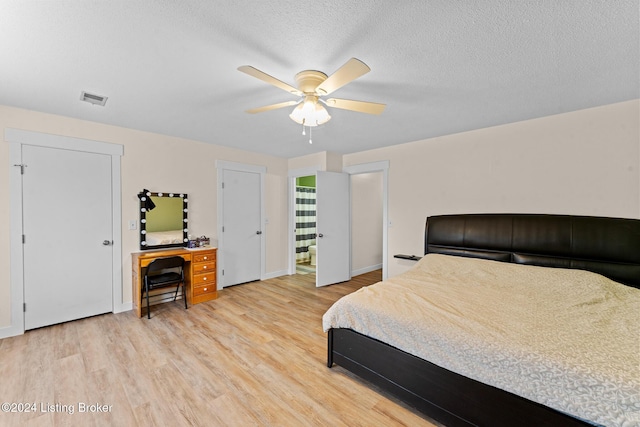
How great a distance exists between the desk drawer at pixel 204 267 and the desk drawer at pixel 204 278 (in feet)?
Answer: 0.14

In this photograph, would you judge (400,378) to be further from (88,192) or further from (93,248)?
(88,192)

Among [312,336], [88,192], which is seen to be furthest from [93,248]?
[312,336]

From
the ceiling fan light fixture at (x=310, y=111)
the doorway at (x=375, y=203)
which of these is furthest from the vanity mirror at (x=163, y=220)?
the ceiling fan light fixture at (x=310, y=111)

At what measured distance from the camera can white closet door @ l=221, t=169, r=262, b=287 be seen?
4.39 meters

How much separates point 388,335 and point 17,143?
13.6ft

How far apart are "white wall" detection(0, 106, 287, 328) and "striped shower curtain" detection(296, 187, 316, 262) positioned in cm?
154

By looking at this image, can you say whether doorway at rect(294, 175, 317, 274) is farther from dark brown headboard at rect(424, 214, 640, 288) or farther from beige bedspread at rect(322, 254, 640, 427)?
beige bedspread at rect(322, 254, 640, 427)

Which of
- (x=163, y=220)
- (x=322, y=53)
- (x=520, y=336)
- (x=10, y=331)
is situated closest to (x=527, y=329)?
(x=520, y=336)

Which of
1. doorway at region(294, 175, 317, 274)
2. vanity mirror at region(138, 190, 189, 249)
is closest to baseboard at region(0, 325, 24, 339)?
vanity mirror at region(138, 190, 189, 249)

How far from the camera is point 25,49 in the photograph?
1.70 meters

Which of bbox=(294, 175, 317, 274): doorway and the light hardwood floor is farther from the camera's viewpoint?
bbox=(294, 175, 317, 274): doorway

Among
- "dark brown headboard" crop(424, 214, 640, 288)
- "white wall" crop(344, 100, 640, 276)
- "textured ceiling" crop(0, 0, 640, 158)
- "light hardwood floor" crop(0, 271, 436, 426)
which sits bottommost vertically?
"light hardwood floor" crop(0, 271, 436, 426)

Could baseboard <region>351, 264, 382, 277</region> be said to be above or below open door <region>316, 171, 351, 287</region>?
below

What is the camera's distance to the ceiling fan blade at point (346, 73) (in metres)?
1.41
